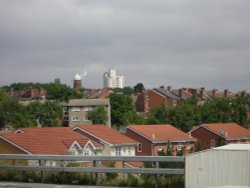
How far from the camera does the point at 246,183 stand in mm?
10500

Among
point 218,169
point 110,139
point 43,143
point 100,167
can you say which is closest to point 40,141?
point 43,143

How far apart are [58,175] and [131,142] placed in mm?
61835

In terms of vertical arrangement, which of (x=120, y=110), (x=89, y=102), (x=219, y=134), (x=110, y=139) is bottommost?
(x=110, y=139)

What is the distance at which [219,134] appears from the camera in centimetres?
8744

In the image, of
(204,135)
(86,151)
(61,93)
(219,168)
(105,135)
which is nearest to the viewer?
(219,168)

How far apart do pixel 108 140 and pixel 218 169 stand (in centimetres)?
5847

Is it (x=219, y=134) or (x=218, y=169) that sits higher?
(x=219, y=134)

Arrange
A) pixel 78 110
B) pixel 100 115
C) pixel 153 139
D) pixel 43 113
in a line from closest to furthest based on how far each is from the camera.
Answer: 1. pixel 153 139
2. pixel 100 115
3. pixel 43 113
4. pixel 78 110

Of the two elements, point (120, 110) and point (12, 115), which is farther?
point (120, 110)

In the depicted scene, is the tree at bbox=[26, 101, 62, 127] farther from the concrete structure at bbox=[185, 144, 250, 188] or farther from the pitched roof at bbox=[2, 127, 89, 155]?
the concrete structure at bbox=[185, 144, 250, 188]

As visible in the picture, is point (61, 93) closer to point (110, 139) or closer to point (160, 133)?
point (160, 133)

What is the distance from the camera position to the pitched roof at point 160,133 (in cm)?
8131

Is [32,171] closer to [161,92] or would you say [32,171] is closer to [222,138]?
[222,138]

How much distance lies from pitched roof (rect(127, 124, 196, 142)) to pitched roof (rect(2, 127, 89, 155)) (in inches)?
1189
